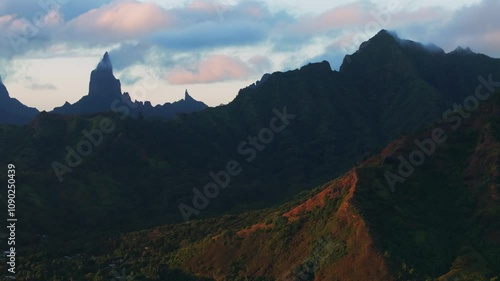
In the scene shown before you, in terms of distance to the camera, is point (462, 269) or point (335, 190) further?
point (335, 190)

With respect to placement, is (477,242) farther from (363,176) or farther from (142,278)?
(142,278)

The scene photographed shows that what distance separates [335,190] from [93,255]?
182 ft

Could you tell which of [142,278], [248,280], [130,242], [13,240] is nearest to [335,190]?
[248,280]

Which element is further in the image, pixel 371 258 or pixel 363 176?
pixel 363 176

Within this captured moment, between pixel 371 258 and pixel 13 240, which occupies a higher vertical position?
pixel 13 240

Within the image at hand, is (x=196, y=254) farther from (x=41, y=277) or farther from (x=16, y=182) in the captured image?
(x=16, y=182)

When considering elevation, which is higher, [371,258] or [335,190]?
[335,190]

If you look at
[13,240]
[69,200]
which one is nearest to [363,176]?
[13,240]

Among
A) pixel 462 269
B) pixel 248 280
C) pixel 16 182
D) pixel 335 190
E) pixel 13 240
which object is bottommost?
pixel 462 269

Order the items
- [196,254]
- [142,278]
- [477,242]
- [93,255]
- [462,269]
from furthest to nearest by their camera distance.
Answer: [93,255] < [196,254] < [142,278] < [477,242] < [462,269]

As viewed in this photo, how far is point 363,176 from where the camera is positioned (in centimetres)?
12519

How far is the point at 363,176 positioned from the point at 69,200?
3990 inches

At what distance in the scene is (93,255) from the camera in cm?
14512

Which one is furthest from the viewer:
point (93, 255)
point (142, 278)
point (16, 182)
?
point (16, 182)
